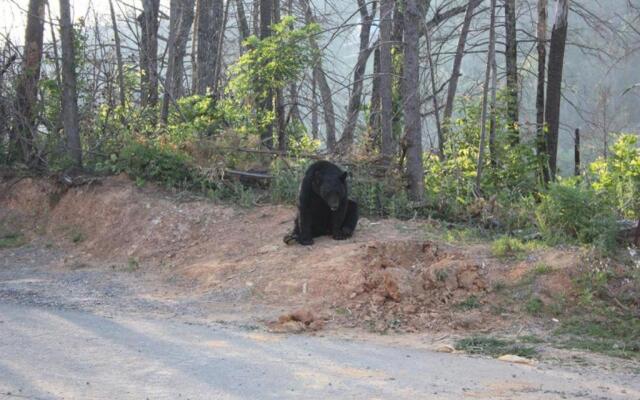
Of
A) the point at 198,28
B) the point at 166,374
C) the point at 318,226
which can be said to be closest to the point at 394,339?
the point at 166,374

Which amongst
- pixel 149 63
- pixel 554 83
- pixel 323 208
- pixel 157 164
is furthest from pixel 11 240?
pixel 554 83

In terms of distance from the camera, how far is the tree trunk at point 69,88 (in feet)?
54.0

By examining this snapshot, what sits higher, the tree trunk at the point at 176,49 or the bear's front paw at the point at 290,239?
the tree trunk at the point at 176,49

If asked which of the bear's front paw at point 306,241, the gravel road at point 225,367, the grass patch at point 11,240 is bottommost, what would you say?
→ the gravel road at point 225,367

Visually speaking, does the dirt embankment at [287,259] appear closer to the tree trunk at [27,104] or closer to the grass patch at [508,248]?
the grass patch at [508,248]

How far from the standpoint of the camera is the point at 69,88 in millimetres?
16500

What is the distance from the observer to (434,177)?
629 inches

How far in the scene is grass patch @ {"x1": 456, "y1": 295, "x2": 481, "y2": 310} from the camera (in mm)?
9391

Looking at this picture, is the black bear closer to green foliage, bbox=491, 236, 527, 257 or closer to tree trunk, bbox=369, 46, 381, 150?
green foliage, bbox=491, 236, 527, 257

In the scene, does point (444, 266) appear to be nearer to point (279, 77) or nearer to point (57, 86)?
point (279, 77)

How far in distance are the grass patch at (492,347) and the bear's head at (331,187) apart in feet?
12.8

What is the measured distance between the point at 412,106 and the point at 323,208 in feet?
13.1

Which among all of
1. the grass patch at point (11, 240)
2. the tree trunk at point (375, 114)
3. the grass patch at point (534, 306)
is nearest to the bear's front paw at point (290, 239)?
the grass patch at point (534, 306)

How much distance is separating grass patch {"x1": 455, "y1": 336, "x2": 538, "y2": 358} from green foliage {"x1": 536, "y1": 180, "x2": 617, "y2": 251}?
3389mm
